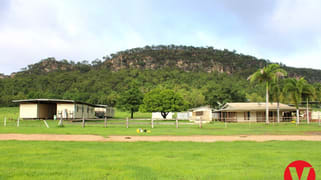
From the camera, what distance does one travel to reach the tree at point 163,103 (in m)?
50.9

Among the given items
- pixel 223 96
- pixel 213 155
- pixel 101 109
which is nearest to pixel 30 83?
pixel 101 109

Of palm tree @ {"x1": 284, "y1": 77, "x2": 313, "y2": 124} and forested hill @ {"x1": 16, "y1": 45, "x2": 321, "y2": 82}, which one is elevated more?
forested hill @ {"x1": 16, "y1": 45, "x2": 321, "y2": 82}

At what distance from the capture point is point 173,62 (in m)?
139

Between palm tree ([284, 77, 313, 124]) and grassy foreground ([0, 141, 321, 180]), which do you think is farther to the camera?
palm tree ([284, 77, 313, 124])

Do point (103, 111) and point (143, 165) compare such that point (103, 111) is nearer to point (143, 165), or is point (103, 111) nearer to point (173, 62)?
point (143, 165)

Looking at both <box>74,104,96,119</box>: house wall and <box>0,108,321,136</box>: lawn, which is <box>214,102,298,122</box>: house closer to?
<box>0,108,321,136</box>: lawn

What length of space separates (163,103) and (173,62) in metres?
89.7

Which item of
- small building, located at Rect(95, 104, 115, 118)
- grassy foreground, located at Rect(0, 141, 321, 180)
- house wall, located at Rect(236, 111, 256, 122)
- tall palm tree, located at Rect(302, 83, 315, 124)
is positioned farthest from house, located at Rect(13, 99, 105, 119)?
tall palm tree, located at Rect(302, 83, 315, 124)

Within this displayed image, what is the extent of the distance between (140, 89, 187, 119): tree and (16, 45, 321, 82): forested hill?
78746 millimetres

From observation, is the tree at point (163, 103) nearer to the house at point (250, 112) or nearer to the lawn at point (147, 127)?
the house at point (250, 112)

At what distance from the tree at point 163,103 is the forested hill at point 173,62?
3100 inches

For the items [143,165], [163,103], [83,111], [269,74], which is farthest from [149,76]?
[143,165]

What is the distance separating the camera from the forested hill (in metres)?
134

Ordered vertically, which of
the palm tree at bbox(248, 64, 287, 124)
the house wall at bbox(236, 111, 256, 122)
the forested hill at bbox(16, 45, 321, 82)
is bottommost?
the house wall at bbox(236, 111, 256, 122)
